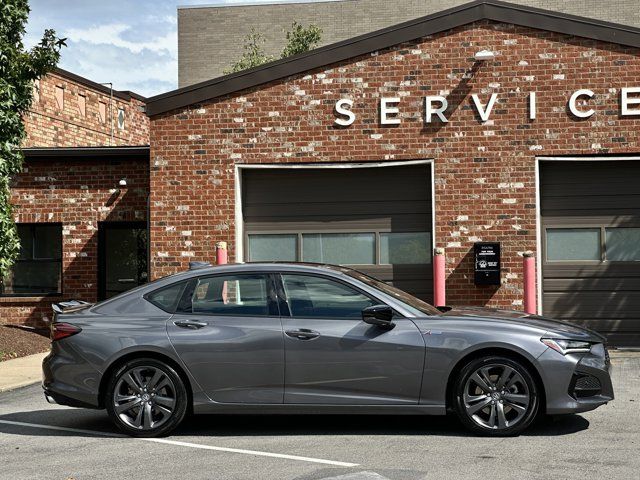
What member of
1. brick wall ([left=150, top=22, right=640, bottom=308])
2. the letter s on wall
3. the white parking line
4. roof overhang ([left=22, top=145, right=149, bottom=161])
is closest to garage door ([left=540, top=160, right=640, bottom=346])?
brick wall ([left=150, top=22, right=640, bottom=308])

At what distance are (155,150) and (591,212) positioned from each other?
7.07 metres

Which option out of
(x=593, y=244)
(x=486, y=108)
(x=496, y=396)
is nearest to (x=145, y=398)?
(x=496, y=396)

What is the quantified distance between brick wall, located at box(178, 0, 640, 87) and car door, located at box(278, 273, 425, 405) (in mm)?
38280

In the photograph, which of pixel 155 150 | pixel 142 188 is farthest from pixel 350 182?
pixel 142 188

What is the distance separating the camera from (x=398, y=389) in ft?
26.6

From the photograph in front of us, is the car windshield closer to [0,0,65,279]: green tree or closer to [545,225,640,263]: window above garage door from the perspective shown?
[545,225,640,263]: window above garage door

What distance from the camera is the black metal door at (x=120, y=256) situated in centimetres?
1877

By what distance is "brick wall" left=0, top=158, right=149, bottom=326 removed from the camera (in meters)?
18.5

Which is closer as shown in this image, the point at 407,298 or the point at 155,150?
the point at 407,298

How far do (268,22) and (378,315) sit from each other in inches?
1590

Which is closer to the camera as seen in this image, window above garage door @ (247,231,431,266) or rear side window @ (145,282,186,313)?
rear side window @ (145,282,186,313)

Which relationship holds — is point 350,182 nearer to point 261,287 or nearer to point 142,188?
point 142,188

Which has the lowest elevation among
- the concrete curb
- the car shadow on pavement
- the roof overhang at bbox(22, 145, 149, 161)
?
the concrete curb

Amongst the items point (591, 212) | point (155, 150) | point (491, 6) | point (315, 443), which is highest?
point (491, 6)
